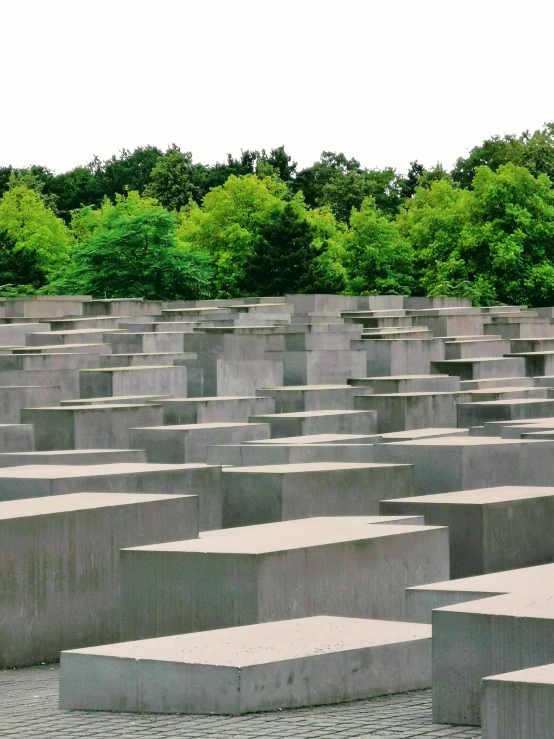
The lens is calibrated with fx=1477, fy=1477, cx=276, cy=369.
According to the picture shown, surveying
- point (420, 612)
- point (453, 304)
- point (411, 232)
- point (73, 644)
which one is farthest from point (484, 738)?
point (411, 232)

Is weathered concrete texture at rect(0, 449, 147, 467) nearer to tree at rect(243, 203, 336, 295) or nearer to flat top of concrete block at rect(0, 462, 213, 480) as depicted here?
flat top of concrete block at rect(0, 462, 213, 480)

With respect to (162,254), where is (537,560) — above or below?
below

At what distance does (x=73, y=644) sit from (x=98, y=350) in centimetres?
1575

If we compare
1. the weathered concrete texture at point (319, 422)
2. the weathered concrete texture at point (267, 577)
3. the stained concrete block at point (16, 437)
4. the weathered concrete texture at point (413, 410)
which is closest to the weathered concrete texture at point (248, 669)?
the weathered concrete texture at point (267, 577)

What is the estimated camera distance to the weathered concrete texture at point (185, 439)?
55.6 feet

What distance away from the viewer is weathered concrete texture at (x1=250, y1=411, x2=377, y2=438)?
1877cm

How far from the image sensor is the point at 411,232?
71125mm

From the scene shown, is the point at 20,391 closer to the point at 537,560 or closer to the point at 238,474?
the point at 238,474

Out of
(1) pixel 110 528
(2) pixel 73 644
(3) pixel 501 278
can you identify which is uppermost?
(3) pixel 501 278

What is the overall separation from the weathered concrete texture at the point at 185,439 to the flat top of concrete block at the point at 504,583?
8.29 metres

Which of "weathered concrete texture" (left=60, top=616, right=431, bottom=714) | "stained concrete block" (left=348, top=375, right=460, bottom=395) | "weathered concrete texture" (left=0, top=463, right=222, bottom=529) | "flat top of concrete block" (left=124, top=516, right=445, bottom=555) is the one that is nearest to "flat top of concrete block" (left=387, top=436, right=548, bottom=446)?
"weathered concrete texture" (left=0, top=463, right=222, bottom=529)

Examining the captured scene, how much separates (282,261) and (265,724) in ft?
187

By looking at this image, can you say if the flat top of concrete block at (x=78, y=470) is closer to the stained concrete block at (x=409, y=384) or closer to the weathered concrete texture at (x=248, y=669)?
the weathered concrete texture at (x=248, y=669)

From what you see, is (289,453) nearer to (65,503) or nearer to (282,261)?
(65,503)
